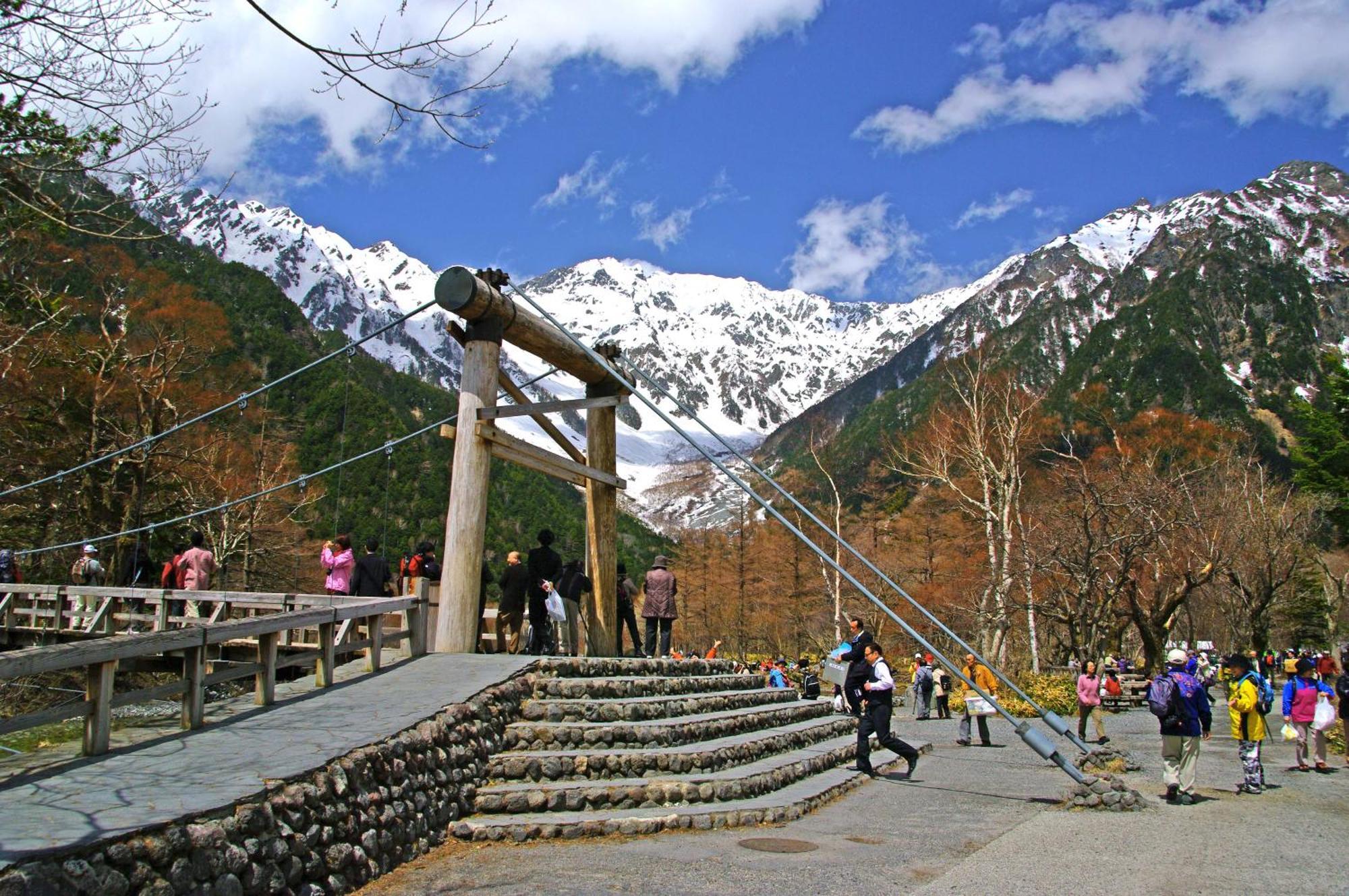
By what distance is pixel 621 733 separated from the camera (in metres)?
9.57

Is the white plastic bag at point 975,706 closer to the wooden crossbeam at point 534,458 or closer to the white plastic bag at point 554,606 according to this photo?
the wooden crossbeam at point 534,458

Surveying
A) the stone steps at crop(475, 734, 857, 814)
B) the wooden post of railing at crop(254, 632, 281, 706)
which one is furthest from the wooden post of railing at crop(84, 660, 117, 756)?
the stone steps at crop(475, 734, 857, 814)

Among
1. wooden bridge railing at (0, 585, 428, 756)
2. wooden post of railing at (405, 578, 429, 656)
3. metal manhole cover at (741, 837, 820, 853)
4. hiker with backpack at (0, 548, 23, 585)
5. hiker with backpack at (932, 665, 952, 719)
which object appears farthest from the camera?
hiker with backpack at (932, 665, 952, 719)

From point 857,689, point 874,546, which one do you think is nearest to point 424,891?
point 857,689

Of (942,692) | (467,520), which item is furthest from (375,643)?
(942,692)

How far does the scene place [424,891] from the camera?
6.11 m

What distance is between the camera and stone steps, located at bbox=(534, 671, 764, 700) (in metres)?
10.2

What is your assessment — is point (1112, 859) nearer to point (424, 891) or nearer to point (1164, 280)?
point (424, 891)

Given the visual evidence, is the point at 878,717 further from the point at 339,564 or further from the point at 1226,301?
the point at 1226,301

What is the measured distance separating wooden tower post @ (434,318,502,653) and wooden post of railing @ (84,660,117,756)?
5.10m

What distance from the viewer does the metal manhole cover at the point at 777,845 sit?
762 centimetres

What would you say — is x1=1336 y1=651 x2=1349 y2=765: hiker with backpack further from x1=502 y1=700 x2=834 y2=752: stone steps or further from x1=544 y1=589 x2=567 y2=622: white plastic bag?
x1=544 y1=589 x2=567 y2=622: white plastic bag

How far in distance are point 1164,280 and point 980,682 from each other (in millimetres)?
116632

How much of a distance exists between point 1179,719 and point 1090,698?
6.61 m
